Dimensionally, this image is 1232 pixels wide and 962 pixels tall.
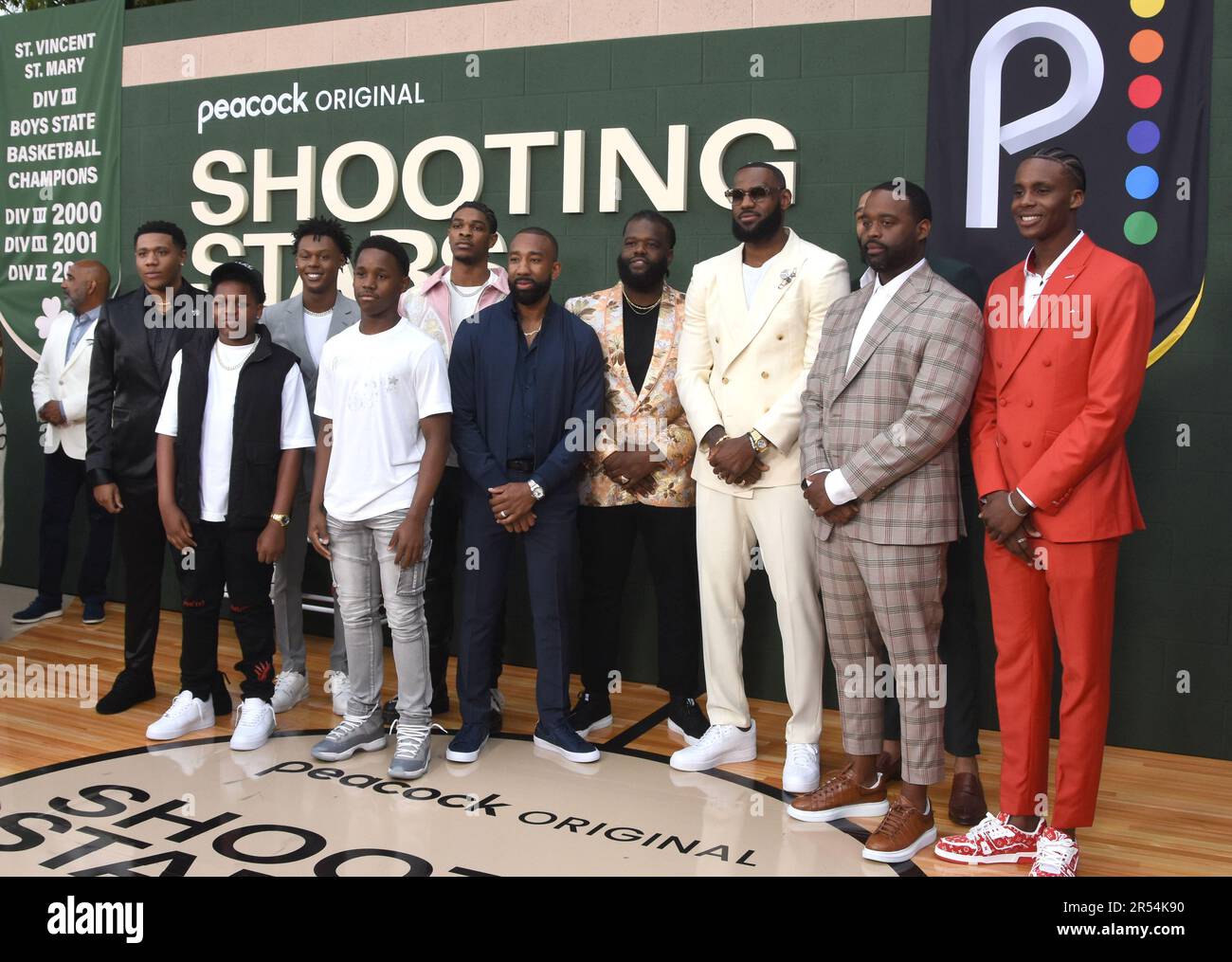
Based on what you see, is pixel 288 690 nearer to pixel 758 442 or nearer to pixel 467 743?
pixel 467 743

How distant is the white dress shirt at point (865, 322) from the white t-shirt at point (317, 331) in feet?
6.34

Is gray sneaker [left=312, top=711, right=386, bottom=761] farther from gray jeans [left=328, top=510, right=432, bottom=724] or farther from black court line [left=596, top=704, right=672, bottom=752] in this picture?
black court line [left=596, top=704, right=672, bottom=752]

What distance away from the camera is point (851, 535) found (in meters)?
3.16

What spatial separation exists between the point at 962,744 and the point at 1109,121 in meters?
2.17

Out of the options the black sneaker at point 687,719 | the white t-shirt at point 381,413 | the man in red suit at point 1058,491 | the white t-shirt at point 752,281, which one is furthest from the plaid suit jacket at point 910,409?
the white t-shirt at point 381,413

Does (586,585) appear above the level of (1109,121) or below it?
below

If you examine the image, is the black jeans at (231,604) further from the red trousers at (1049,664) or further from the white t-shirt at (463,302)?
the red trousers at (1049,664)

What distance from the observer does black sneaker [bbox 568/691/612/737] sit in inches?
159

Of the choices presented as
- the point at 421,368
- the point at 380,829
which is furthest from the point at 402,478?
the point at 380,829

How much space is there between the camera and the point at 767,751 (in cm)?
394

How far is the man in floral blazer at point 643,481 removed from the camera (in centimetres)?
382

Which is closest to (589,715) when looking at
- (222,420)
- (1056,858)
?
(222,420)
